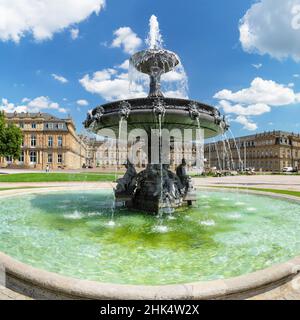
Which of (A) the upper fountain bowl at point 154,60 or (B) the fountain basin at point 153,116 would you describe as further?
(A) the upper fountain bowl at point 154,60

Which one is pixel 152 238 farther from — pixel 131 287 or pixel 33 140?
pixel 33 140

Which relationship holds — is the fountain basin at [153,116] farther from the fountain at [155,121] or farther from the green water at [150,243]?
the green water at [150,243]

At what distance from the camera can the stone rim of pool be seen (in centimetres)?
331

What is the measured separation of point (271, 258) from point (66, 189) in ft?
50.1

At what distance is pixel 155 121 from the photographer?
9250mm

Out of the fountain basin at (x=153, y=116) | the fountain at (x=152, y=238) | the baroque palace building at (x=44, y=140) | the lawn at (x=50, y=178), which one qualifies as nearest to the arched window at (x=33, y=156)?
Result: the baroque palace building at (x=44, y=140)

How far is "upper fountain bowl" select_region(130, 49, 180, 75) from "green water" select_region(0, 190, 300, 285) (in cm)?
574

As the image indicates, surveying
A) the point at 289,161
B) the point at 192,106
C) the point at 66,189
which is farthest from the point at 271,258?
the point at 289,161

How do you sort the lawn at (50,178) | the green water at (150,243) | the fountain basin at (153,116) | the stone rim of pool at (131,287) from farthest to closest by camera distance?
the lawn at (50,178), the fountain basin at (153,116), the green water at (150,243), the stone rim of pool at (131,287)

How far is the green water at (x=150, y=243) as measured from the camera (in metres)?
4.55

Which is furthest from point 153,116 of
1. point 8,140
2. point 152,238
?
Result: point 8,140

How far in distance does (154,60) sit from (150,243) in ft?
24.4

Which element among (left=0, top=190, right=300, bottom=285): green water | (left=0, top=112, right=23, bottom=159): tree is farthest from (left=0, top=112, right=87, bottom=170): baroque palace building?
(left=0, top=190, right=300, bottom=285): green water

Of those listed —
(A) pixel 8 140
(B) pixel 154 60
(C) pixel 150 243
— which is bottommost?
(C) pixel 150 243
